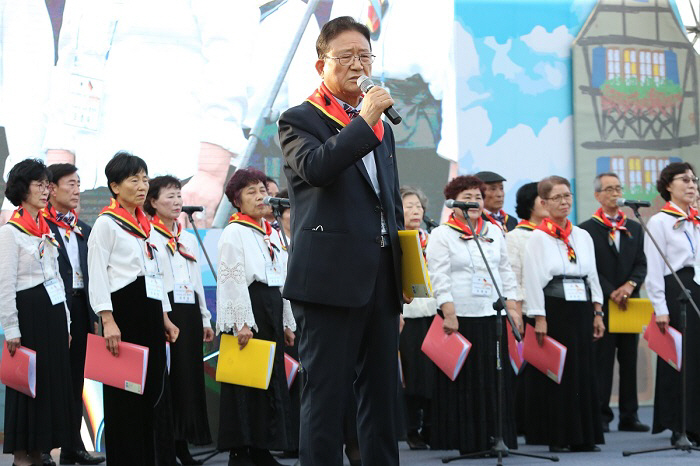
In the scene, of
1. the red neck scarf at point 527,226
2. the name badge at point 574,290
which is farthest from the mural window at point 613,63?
the name badge at point 574,290

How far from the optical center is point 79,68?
21.4ft

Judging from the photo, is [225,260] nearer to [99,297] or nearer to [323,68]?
[99,297]

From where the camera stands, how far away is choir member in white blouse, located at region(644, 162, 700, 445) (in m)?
5.72

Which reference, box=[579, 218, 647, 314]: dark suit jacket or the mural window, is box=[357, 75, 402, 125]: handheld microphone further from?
the mural window

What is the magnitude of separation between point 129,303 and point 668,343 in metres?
3.25

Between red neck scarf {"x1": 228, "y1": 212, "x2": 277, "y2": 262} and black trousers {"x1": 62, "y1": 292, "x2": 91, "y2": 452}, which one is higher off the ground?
red neck scarf {"x1": 228, "y1": 212, "x2": 277, "y2": 262}

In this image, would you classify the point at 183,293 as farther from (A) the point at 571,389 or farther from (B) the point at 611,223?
(B) the point at 611,223

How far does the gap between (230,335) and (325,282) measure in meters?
2.45

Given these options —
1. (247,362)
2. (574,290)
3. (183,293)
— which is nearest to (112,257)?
(247,362)

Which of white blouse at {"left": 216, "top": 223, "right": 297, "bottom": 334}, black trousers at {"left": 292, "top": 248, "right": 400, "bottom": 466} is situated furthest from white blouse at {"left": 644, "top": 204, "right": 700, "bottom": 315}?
black trousers at {"left": 292, "top": 248, "right": 400, "bottom": 466}

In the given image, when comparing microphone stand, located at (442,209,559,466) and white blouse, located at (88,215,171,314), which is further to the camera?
microphone stand, located at (442,209,559,466)

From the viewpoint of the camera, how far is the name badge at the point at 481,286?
5484 mm

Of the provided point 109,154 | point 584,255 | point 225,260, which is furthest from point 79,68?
point 584,255

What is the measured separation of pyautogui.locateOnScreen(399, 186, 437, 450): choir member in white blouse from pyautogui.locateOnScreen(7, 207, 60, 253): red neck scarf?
7.36ft
